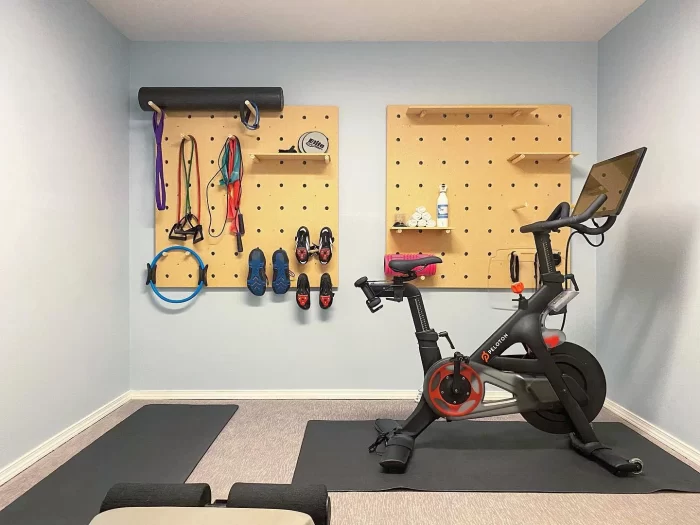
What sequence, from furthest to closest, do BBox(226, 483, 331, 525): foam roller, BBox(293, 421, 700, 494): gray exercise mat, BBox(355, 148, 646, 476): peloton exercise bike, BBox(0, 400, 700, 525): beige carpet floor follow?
BBox(355, 148, 646, 476): peloton exercise bike → BBox(293, 421, 700, 494): gray exercise mat → BBox(0, 400, 700, 525): beige carpet floor → BBox(226, 483, 331, 525): foam roller

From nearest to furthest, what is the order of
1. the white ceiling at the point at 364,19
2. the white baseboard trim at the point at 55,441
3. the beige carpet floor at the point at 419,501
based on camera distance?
the beige carpet floor at the point at 419,501 < the white baseboard trim at the point at 55,441 < the white ceiling at the point at 364,19

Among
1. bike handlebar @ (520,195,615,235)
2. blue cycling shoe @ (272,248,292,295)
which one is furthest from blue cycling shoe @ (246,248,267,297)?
bike handlebar @ (520,195,615,235)

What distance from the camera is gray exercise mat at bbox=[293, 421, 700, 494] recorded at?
2236 millimetres

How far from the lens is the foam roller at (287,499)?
3.79 feet

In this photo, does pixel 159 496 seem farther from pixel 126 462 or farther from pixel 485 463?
pixel 485 463

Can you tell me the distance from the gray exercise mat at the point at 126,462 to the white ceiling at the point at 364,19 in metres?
2.64

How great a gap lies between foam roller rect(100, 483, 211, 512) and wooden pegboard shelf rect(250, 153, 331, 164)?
2.57 m

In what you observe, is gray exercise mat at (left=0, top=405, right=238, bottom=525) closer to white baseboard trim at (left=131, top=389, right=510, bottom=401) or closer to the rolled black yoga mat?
white baseboard trim at (left=131, top=389, right=510, bottom=401)

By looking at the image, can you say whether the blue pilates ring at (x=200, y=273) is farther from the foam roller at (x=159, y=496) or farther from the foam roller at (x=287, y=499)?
the foam roller at (x=287, y=499)

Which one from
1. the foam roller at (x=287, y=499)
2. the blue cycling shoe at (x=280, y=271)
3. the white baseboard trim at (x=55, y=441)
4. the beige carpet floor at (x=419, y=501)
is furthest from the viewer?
the blue cycling shoe at (x=280, y=271)

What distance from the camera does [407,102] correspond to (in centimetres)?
361

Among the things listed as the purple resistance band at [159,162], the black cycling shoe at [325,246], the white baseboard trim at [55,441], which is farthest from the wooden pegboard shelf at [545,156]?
the white baseboard trim at [55,441]

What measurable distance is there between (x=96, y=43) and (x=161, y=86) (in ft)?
1.68

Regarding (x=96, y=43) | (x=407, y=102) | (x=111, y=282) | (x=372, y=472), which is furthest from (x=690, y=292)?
(x=96, y=43)
